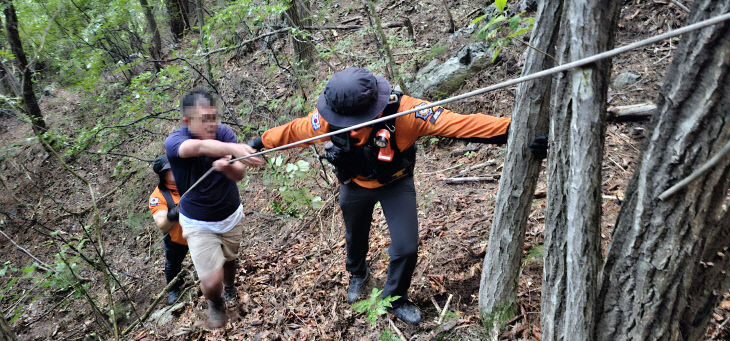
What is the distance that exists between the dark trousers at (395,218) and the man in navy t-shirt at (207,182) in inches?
35.3

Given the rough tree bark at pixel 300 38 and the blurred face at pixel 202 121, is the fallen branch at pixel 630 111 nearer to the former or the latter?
the blurred face at pixel 202 121

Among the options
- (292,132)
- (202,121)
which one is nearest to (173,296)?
(202,121)

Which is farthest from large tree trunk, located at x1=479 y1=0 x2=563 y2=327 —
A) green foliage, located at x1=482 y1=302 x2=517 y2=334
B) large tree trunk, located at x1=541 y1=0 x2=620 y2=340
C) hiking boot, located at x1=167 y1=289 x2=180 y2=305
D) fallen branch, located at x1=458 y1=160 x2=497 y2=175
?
hiking boot, located at x1=167 y1=289 x2=180 y2=305

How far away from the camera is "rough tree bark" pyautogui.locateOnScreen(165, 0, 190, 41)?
14.2 metres

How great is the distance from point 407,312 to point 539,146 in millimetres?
1910

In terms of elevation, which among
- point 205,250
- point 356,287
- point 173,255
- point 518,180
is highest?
point 518,180

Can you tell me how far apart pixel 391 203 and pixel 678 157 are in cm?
206

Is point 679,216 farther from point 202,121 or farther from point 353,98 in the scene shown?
point 202,121

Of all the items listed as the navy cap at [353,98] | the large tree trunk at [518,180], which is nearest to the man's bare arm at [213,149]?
the navy cap at [353,98]

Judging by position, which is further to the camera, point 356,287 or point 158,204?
point 158,204

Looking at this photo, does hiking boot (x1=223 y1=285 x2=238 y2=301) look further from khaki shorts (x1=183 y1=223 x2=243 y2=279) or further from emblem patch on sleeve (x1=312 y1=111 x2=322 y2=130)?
emblem patch on sleeve (x1=312 y1=111 x2=322 y2=130)

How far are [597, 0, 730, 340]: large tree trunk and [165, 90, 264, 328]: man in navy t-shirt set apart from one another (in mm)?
2682

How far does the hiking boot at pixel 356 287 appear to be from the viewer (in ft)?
13.1

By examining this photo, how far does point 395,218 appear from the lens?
3.24 m
